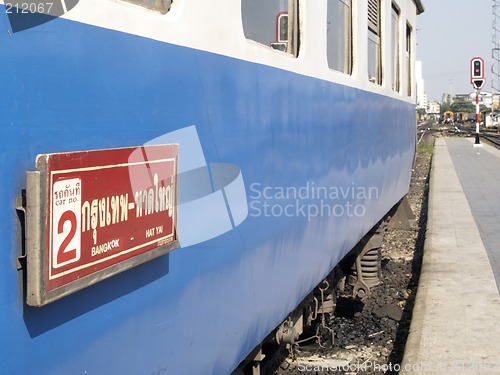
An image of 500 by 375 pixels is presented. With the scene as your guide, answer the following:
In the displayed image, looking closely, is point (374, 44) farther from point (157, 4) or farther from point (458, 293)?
point (157, 4)

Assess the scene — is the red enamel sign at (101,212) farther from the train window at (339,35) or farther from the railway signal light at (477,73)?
the railway signal light at (477,73)

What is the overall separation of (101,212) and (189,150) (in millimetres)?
520

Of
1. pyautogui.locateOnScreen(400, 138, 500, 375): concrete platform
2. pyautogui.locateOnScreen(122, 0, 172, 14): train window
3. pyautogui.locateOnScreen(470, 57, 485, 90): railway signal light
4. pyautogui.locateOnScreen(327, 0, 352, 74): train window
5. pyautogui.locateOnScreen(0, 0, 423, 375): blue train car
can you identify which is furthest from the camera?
pyautogui.locateOnScreen(470, 57, 485, 90): railway signal light

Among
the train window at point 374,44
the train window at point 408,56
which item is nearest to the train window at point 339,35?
the train window at point 374,44

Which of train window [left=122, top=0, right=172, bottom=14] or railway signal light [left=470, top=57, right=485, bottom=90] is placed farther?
railway signal light [left=470, top=57, right=485, bottom=90]

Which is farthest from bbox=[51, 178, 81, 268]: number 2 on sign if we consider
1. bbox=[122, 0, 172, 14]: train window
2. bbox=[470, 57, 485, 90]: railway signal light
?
bbox=[470, 57, 485, 90]: railway signal light

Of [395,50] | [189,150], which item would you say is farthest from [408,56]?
[189,150]

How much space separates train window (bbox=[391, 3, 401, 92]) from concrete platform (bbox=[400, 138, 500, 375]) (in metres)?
2.03

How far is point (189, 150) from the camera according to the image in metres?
1.89

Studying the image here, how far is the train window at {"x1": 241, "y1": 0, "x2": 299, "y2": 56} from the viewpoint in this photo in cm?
242

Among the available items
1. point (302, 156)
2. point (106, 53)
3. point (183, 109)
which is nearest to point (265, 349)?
point (302, 156)

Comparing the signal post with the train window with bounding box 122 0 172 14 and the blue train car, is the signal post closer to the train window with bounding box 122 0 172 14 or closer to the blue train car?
the blue train car

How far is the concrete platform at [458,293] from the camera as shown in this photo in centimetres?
464

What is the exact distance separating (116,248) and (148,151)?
0.87 ft
